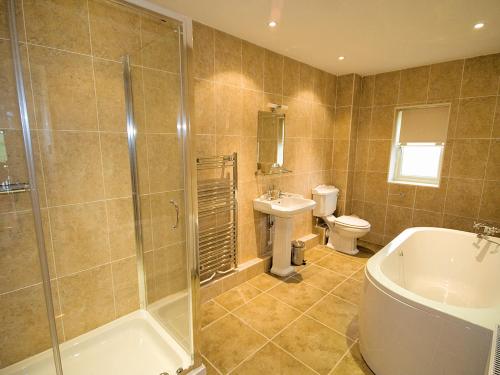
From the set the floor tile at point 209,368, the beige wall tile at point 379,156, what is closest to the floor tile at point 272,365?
the floor tile at point 209,368

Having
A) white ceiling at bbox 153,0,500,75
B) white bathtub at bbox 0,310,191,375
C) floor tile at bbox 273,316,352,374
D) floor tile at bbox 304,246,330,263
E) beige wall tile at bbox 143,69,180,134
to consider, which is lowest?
floor tile at bbox 273,316,352,374

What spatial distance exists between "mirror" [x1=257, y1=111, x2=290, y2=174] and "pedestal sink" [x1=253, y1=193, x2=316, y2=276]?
34cm

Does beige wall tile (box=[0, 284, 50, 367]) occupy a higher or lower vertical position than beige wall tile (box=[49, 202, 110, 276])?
lower

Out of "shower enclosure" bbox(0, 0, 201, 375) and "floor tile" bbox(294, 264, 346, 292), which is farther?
"floor tile" bbox(294, 264, 346, 292)

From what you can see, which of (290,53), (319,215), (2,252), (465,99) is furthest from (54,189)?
(465,99)

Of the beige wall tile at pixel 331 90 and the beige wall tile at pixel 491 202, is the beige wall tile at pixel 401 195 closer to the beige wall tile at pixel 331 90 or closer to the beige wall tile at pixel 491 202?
the beige wall tile at pixel 491 202

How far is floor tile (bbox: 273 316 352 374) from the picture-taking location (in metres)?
1.75

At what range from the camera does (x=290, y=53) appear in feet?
9.23

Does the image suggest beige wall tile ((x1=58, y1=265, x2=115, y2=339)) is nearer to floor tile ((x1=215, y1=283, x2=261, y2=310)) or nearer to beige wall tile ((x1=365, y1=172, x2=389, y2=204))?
floor tile ((x1=215, y1=283, x2=261, y2=310))

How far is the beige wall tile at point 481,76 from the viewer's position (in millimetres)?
2713

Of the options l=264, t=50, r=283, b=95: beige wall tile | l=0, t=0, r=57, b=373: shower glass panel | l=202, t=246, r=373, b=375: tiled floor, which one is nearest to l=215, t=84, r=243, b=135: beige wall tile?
l=264, t=50, r=283, b=95: beige wall tile

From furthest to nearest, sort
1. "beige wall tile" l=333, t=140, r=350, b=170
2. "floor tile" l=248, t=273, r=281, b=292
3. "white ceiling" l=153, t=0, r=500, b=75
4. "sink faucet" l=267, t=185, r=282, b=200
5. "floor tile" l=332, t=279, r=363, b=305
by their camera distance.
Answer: "beige wall tile" l=333, t=140, r=350, b=170 < "sink faucet" l=267, t=185, r=282, b=200 < "floor tile" l=248, t=273, r=281, b=292 < "floor tile" l=332, t=279, r=363, b=305 < "white ceiling" l=153, t=0, r=500, b=75

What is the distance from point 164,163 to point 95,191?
0.52 metres

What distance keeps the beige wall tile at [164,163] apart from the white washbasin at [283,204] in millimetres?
1220
